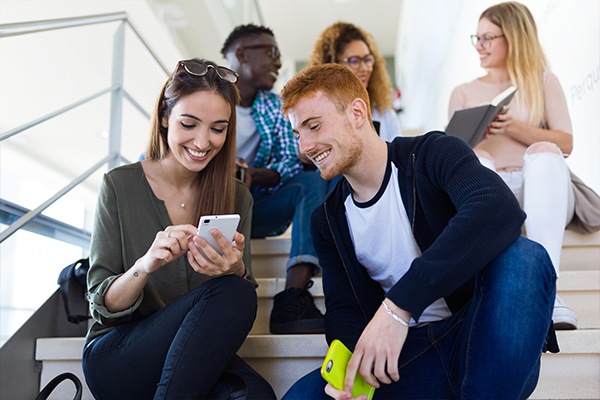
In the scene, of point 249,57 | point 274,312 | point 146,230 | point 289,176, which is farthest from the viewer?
point 249,57

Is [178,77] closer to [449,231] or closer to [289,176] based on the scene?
[289,176]

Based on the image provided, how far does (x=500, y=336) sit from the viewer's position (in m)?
0.70

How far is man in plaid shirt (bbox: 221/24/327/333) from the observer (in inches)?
53.6

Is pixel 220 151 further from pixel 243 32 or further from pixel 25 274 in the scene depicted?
pixel 243 32

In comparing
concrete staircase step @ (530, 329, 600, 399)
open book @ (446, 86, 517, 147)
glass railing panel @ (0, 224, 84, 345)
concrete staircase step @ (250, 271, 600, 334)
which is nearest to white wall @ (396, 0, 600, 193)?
open book @ (446, 86, 517, 147)

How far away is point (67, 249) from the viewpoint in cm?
141

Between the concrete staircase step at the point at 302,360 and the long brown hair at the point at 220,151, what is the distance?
0.37 meters

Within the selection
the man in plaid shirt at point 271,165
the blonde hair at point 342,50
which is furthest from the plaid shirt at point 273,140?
the blonde hair at point 342,50

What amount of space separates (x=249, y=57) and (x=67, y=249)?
1029 mm

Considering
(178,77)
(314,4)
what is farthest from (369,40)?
(314,4)

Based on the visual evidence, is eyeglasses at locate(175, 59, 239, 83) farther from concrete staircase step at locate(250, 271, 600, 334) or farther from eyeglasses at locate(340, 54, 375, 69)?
concrete staircase step at locate(250, 271, 600, 334)

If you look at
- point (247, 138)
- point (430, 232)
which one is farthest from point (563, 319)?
point (247, 138)

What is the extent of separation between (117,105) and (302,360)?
117 centimetres

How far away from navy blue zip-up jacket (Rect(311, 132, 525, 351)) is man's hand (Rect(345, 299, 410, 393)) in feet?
0.11
